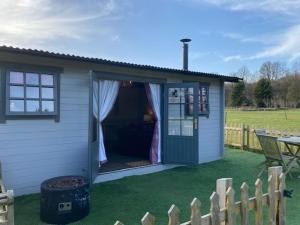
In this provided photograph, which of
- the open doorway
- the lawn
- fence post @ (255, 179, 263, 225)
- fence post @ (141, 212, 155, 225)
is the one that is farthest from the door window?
fence post @ (141, 212, 155, 225)

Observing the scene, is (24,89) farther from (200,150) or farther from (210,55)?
(210,55)

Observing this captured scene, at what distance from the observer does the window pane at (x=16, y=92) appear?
539 centimetres

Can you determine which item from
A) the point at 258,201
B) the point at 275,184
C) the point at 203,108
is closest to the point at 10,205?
the point at 258,201

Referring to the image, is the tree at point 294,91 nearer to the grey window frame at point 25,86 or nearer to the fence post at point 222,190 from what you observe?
the grey window frame at point 25,86

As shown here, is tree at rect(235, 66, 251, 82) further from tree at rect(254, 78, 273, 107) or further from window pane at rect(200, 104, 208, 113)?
window pane at rect(200, 104, 208, 113)

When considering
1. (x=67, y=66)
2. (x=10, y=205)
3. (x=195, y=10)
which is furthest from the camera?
(x=195, y=10)

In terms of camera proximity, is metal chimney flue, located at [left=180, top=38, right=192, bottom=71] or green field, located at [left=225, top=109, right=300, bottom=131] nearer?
metal chimney flue, located at [left=180, top=38, right=192, bottom=71]

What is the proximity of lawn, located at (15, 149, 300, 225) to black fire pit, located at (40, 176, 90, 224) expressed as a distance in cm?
16

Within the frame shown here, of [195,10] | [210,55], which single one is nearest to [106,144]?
[195,10]

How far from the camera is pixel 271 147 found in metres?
7.10

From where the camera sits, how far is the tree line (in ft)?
152

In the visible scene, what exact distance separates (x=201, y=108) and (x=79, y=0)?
18.1 ft

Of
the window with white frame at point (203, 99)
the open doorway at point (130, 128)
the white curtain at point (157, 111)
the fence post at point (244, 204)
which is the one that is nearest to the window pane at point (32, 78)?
the white curtain at point (157, 111)

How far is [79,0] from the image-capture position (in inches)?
410
